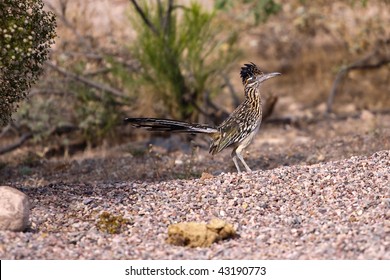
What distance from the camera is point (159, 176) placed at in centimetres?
786

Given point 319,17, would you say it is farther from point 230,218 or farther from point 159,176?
point 230,218

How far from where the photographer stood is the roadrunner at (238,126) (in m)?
6.93

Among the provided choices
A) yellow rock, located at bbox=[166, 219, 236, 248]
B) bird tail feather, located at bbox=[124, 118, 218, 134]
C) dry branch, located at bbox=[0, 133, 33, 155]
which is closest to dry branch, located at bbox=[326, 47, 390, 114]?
dry branch, located at bbox=[0, 133, 33, 155]

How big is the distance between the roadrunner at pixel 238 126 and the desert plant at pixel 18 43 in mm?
1069

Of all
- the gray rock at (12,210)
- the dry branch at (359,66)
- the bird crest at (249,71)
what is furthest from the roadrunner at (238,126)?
the dry branch at (359,66)

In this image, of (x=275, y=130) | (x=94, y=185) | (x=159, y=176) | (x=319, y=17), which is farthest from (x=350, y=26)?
(x=94, y=185)

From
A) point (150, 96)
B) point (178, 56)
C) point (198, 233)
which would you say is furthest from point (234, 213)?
point (150, 96)

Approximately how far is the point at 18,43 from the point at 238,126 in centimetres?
219

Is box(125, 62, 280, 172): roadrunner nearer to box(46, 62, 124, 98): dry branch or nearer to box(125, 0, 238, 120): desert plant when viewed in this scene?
box(125, 0, 238, 120): desert plant

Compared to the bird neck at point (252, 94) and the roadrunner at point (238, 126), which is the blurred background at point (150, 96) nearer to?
the roadrunner at point (238, 126)

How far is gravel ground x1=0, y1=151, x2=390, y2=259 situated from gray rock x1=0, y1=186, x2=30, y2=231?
0.31 ft

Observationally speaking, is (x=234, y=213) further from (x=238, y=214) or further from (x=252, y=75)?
(x=252, y=75)

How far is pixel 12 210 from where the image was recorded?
5.22 metres
